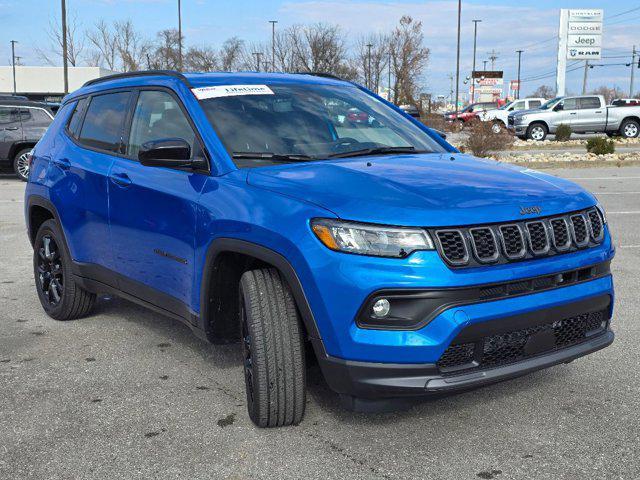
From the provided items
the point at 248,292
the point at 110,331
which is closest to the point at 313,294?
the point at 248,292

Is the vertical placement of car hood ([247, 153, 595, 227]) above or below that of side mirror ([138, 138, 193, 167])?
below

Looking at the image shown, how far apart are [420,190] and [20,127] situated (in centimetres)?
1531

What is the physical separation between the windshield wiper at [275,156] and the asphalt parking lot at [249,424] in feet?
4.08

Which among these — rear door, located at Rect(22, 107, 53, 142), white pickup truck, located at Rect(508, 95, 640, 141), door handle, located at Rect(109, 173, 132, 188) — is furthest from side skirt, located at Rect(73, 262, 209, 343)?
white pickup truck, located at Rect(508, 95, 640, 141)

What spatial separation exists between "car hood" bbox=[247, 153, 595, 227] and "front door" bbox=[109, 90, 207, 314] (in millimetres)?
532

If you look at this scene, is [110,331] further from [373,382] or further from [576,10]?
[576,10]

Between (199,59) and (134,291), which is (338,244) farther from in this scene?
(199,59)

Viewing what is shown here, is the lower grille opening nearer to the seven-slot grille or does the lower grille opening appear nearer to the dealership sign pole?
the seven-slot grille

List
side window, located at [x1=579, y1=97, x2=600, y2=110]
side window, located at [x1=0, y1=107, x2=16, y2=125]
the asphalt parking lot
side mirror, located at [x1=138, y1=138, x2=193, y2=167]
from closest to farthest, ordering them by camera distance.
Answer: the asphalt parking lot
side mirror, located at [x1=138, y1=138, x2=193, y2=167]
side window, located at [x1=0, y1=107, x2=16, y2=125]
side window, located at [x1=579, y1=97, x2=600, y2=110]

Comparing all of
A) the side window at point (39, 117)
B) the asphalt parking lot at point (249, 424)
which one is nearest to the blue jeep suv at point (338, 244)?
the asphalt parking lot at point (249, 424)

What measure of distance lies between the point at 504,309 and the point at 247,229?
3.92 feet

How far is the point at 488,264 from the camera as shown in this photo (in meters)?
3.12

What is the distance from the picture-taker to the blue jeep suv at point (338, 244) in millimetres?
3064

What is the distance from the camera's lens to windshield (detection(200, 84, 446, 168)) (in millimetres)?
4012
